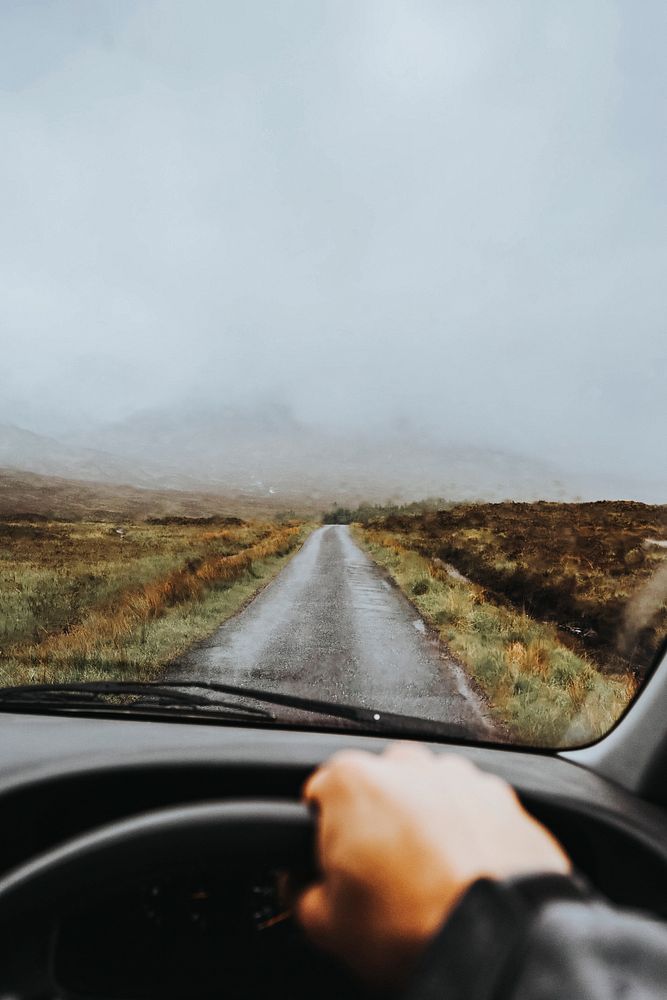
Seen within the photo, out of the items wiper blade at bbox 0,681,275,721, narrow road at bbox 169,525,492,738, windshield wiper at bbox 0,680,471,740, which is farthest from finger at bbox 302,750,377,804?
narrow road at bbox 169,525,492,738

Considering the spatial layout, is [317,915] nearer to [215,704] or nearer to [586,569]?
[215,704]

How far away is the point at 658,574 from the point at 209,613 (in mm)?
7570

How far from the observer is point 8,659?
6.10m

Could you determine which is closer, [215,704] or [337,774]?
[337,774]

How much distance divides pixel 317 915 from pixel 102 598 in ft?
30.8

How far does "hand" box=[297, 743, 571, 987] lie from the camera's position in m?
0.89

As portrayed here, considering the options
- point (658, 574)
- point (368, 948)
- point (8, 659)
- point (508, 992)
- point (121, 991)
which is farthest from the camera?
point (8, 659)

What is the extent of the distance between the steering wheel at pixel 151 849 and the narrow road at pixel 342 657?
132 centimetres

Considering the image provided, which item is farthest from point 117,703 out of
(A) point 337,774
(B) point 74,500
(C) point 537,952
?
(B) point 74,500

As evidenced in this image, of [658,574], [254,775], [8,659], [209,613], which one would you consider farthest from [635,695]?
[209,613]

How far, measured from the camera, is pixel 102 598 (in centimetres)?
969

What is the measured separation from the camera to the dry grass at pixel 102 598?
19.6 ft

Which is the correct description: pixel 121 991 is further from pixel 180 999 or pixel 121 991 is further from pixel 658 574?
pixel 658 574

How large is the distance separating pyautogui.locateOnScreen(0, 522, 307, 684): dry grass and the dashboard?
3065 millimetres
